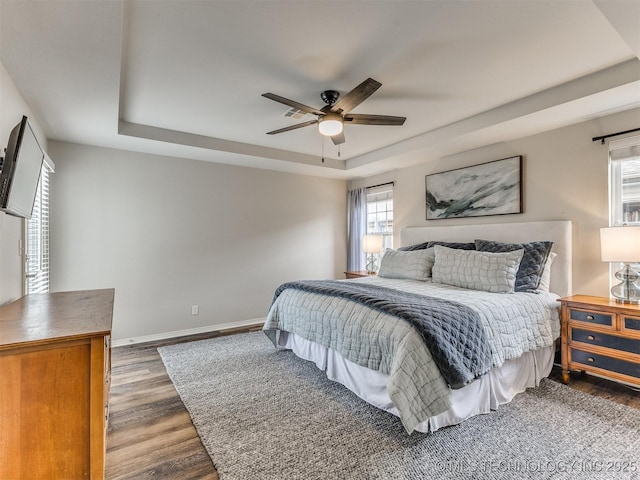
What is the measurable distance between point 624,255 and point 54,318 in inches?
148

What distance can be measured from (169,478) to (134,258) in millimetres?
2855

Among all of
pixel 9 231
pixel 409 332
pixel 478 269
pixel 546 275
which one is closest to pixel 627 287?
pixel 546 275

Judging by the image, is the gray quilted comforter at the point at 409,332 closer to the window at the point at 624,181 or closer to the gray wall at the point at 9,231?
the window at the point at 624,181

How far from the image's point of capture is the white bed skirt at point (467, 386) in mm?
2109

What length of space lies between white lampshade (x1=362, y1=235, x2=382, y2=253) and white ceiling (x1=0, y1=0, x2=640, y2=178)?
5.62ft

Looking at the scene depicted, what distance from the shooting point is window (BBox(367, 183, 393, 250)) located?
511cm

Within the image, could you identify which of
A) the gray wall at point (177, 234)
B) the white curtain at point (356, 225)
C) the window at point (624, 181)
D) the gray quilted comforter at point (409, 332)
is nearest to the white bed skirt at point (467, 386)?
the gray quilted comforter at point (409, 332)

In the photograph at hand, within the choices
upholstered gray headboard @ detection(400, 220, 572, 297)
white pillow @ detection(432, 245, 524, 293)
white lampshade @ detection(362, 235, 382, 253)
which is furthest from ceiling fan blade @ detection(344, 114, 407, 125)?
white lampshade @ detection(362, 235, 382, 253)

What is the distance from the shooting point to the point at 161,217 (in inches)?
161

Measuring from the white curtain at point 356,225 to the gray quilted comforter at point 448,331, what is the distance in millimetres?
3032

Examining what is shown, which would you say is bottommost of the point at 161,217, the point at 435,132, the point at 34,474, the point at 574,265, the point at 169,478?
the point at 169,478

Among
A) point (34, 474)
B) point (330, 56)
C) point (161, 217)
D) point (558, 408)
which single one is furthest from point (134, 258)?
point (558, 408)

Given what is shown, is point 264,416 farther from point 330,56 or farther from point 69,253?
point 69,253

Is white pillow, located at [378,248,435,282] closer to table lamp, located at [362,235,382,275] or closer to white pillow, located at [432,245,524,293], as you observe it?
white pillow, located at [432,245,524,293]
